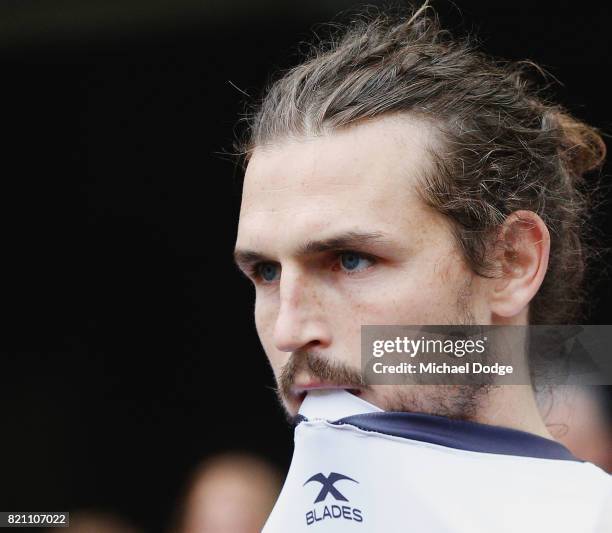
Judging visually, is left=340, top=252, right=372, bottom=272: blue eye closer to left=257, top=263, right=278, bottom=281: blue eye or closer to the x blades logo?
A: left=257, top=263, right=278, bottom=281: blue eye

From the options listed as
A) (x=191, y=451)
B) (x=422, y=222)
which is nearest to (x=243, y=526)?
(x=191, y=451)

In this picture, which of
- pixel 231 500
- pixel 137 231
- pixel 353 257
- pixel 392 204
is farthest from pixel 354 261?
pixel 137 231

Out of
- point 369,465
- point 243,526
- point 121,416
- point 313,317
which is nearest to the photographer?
point 369,465

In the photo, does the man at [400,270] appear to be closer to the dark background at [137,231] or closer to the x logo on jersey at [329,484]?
the x logo on jersey at [329,484]

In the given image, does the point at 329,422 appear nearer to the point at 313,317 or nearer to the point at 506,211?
the point at 313,317

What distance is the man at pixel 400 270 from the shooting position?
6.69ft

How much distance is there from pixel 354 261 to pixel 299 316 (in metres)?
0.18

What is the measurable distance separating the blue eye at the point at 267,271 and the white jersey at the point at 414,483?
34cm

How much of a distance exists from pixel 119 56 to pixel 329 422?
4119 millimetres

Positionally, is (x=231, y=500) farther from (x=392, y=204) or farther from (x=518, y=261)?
(x=392, y=204)

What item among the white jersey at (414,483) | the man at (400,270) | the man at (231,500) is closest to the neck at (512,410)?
the man at (400,270)

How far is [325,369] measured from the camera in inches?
85.8

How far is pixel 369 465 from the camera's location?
6.68 ft

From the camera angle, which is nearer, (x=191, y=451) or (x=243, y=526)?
(x=243, y=526)
